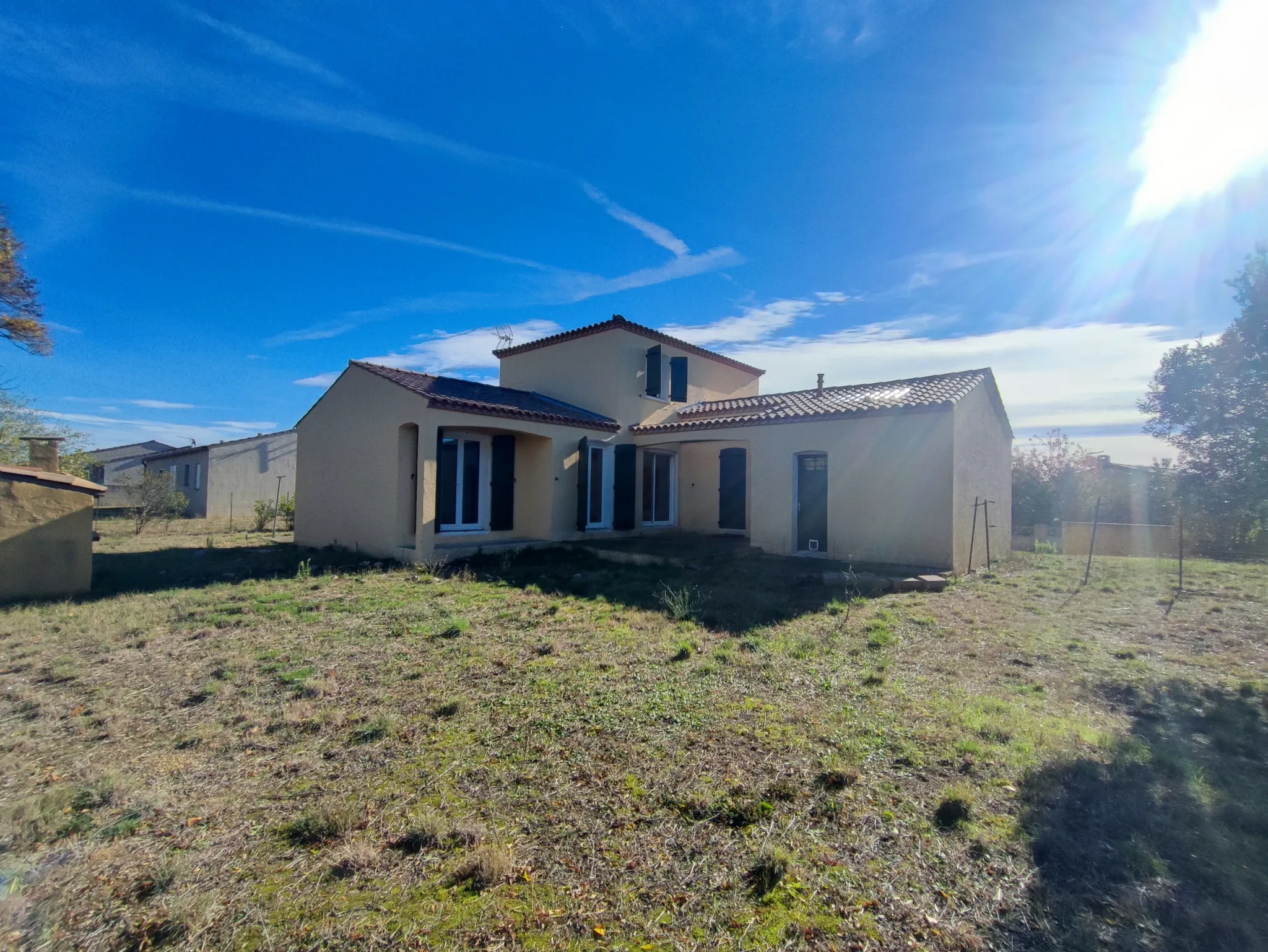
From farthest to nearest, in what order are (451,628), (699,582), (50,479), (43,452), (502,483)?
1. (502,483)
2. (43,452)
3. (699,582)
4. (50,479)
5. (451,628)

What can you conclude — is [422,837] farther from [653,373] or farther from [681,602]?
[653,373]

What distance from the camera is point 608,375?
14891mm

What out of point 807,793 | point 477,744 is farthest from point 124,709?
point 807,793

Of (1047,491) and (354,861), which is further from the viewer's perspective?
(1047,491)

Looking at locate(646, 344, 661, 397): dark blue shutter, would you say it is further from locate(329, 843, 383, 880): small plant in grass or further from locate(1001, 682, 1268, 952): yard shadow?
locate(329, 843, 383, 880): small plant in grass

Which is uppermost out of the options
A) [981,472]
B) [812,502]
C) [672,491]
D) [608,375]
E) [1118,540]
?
[608,375]

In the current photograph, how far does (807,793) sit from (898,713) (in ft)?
4.97

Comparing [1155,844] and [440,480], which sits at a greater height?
[440,480]

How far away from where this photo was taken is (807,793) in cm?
335

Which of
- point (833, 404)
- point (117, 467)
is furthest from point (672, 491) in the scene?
point (117, 467)

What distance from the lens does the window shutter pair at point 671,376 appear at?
15.3 meters

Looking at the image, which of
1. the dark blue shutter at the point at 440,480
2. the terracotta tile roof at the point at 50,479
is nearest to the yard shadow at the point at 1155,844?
the dark blue shutter at the point at 440,480

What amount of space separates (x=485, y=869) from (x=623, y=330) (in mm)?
13186

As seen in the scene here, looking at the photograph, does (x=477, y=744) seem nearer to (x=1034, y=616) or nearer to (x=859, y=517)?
(x=1034, y=616)
